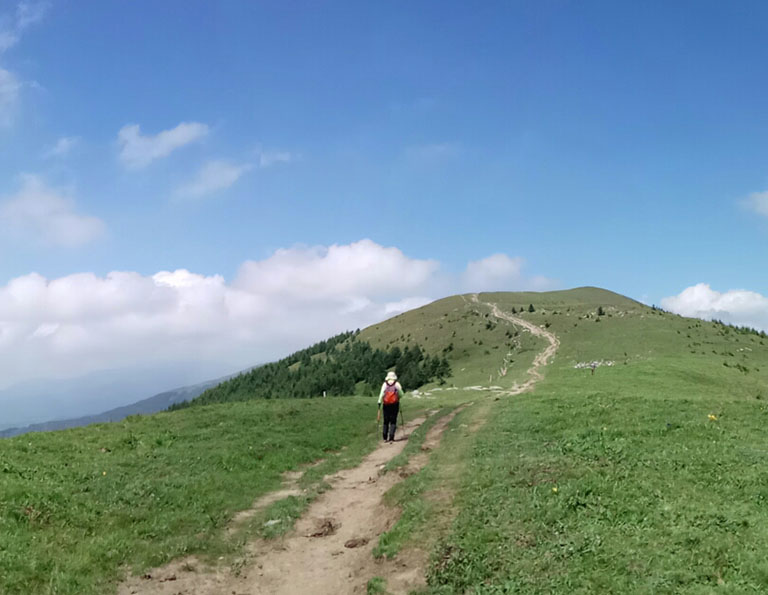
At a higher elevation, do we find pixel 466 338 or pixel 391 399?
pixel 466 338

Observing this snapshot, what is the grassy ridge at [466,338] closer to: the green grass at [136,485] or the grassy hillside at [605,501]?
the grassy hillside at [605,501]

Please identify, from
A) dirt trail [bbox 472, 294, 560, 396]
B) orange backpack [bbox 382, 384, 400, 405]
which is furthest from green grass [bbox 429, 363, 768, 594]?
dirt trail [bbox 472, 294, 560, 396]

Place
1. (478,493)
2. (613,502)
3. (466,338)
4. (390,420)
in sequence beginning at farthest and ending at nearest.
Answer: (466,338) < (390,420) < (478,493) < (613,502)

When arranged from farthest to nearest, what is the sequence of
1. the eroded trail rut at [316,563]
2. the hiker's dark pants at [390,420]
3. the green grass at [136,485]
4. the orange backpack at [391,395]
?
the hiker's dark pants at [390,420]
the orange backpack at [391,395]
the green grass at [136,485]
the eroded trail rut at [316,563]

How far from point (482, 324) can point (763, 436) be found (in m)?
75.6

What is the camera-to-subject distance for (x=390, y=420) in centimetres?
2658

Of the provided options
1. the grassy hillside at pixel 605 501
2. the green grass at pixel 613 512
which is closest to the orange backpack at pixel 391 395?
the grassy hillside at pixel 605 501

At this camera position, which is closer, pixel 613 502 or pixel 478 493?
pixel 613 502

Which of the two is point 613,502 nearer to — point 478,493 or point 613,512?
point 613,512

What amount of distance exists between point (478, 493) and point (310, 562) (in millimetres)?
4658

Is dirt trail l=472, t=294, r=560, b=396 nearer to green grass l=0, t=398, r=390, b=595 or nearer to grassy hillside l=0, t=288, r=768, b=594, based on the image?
grassy hillside l=0, t=288, r=768, b=594

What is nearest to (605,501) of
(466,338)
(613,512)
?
(613,512)

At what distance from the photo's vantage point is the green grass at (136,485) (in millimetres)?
11258

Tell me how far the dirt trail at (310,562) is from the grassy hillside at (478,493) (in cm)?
64
